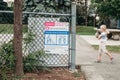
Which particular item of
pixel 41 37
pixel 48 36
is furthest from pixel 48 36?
pixel 41 37

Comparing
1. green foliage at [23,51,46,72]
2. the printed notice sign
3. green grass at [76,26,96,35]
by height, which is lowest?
green grass at [76,26,96,35]

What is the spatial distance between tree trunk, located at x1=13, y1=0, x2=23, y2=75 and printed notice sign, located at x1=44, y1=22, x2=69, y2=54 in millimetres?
1074

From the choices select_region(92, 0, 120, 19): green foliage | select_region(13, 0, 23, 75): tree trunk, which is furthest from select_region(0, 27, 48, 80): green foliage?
select_region(92, 0, 120, 19): green foliage

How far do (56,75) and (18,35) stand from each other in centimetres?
129

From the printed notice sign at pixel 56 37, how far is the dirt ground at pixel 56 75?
0.49 meters

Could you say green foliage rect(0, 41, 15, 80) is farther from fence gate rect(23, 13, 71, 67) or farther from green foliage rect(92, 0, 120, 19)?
green foliage rect(92, 0, 120, 19)

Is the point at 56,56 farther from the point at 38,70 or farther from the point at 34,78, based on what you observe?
the point at 34,78

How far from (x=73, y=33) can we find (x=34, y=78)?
1.47m

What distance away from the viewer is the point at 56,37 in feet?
28.0

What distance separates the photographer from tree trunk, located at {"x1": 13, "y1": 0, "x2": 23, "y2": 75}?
7477 mm

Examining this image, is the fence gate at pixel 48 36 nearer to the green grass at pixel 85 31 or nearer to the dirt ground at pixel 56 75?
the dirt ground at pixel 56 75

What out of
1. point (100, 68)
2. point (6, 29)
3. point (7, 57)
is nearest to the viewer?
point (7, 57)

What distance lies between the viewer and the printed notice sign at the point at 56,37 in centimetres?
851

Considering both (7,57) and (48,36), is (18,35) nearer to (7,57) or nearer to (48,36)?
(7,57)
